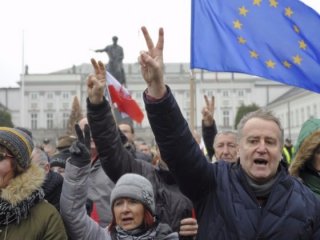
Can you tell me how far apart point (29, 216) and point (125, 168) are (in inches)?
38.8

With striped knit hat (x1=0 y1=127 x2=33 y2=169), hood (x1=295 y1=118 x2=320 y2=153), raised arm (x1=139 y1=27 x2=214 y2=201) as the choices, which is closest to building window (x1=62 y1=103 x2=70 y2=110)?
hood (x1=295 y1=118 x2=320 y2=153)

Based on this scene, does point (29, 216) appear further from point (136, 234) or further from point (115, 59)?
point (115, 59)

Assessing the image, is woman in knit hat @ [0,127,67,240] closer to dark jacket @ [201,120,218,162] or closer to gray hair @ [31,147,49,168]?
gray hair @ [31,147,49,168]

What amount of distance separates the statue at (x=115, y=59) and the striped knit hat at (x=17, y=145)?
54.2 ft

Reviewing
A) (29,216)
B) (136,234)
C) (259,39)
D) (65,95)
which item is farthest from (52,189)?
(65,95)

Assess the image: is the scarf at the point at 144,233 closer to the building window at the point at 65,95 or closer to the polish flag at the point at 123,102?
the polish flag at the point at 123,102

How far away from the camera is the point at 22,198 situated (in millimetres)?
2498

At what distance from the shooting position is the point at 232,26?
420cm

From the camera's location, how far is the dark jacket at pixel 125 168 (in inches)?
128

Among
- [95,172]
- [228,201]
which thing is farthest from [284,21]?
[228,201]

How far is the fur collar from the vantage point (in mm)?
2488

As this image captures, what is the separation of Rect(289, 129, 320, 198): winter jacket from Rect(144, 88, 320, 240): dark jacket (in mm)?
738

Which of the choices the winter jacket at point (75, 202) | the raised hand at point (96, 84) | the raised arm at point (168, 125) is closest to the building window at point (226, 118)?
the raised hand at point (96, 84)

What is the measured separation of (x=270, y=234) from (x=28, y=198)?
103 centimetres
